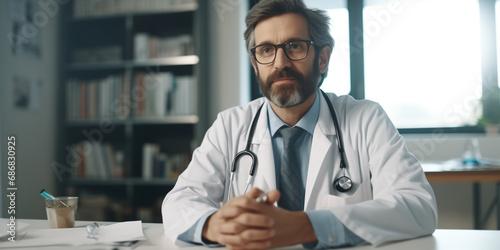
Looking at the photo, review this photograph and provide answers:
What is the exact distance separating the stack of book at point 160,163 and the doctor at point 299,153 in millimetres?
1704

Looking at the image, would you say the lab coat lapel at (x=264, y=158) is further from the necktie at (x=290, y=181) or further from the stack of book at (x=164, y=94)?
the stack of book at (x=164, y=94)

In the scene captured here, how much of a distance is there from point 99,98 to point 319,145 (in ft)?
7.62

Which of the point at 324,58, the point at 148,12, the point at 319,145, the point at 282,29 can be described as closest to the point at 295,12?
the point at 282,29

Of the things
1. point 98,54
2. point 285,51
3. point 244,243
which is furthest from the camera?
point 98,54

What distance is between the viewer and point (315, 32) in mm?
1404

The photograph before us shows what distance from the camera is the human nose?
1302 millimetres

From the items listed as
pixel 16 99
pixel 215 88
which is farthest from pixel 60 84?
pixel 215 88

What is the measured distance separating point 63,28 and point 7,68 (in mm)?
612

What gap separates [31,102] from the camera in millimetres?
3049

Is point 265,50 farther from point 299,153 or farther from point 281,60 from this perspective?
point 299,153

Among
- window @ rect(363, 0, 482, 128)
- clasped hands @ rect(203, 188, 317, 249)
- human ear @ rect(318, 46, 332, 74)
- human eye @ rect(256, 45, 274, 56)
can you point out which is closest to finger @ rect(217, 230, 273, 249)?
clasped hands @ rect(203, 188, 317, 249)

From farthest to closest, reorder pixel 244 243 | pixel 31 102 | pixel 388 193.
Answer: pixel 31 102, pixel 388 193, pixel 244 243

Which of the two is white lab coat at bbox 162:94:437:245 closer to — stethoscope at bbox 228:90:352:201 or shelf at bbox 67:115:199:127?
stethoscope at bbox 228:90:352:201

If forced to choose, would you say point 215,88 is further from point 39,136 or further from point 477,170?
point 477,170
